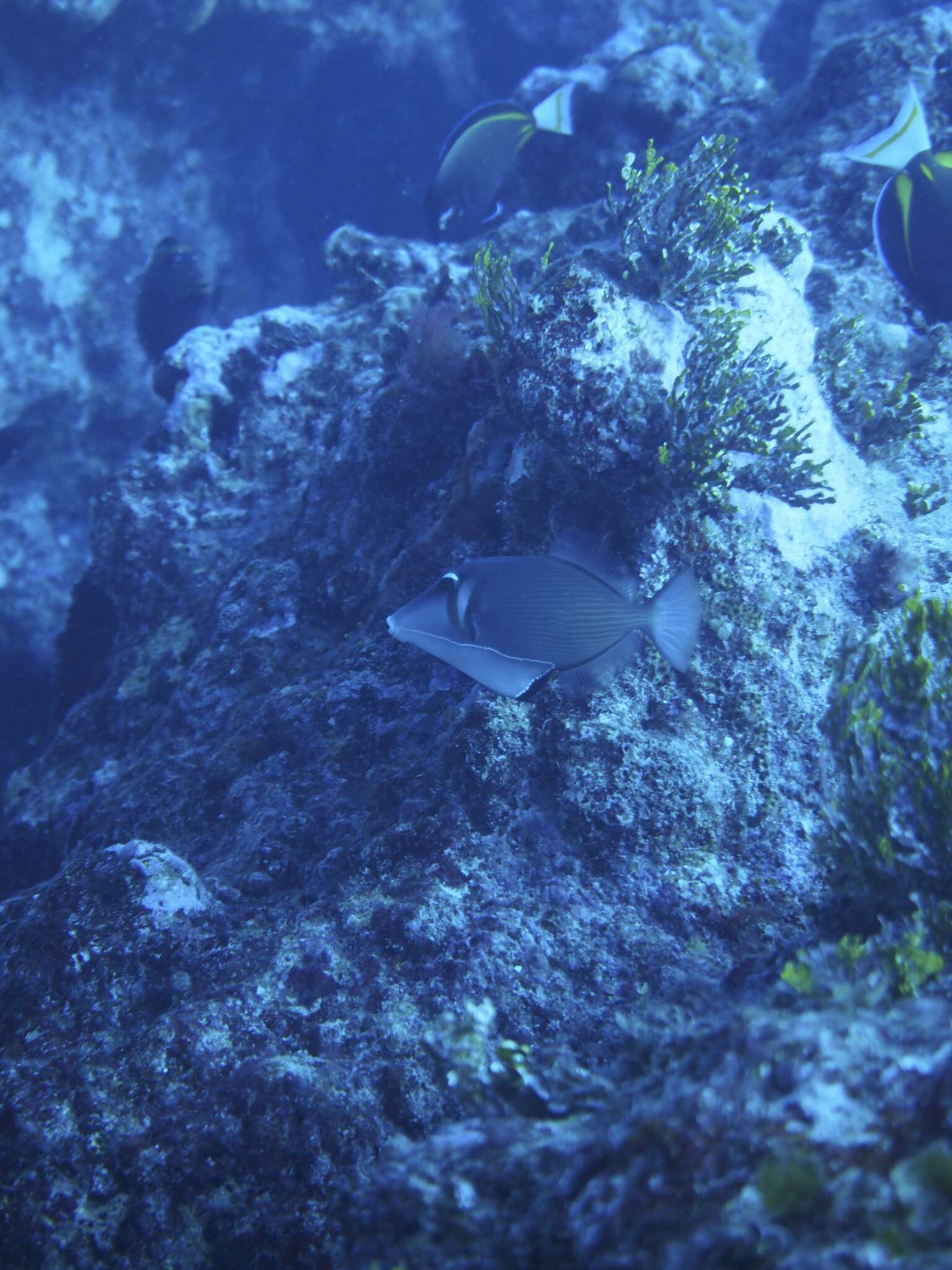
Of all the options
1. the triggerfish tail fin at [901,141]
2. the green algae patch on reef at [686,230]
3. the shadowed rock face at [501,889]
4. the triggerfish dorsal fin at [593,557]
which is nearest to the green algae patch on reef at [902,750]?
the shadowed rock face at [501,889]

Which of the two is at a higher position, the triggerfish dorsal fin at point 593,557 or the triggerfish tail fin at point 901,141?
the triggerfish tail fin at point 901,141

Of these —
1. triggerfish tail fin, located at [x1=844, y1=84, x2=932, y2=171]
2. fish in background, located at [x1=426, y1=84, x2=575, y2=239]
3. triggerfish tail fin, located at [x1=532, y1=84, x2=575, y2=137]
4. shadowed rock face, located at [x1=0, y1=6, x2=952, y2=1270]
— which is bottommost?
shadowed rock face, located at [x1=0, y1=6, x2=952, y2=1270]

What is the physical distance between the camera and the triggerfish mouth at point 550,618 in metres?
2.20

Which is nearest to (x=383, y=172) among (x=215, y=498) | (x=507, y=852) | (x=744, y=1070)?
(x=215, y=498)

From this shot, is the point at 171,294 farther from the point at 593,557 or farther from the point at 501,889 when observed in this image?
the point at 501,889

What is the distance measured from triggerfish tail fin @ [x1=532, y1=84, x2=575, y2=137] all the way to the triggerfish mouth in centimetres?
639

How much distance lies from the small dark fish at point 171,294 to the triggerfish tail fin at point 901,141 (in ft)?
25.6

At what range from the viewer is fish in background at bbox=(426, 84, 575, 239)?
6043mm

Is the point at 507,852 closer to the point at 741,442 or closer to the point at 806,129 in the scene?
the point at 741,442

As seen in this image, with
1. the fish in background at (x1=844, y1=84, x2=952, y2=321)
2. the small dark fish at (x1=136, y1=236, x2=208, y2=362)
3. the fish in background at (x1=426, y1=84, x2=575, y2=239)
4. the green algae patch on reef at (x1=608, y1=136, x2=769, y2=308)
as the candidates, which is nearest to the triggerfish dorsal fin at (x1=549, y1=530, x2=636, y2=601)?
the green algae patch on reef at (x1=608, y1=136, x2=769, y2=308)

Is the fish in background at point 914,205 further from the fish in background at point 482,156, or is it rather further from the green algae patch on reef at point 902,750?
the fish in background at point 482,156

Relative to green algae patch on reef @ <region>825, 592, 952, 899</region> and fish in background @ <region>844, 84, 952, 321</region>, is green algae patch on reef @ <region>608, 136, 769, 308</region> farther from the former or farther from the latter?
green algae patch on reef @ <region>825, 592, 952, 899</region>

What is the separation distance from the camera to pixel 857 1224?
106cm

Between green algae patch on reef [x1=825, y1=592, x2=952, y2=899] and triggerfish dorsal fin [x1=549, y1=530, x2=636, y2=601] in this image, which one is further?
triggerfish dorsal fin [x1=549, y1=530, x2=636, y2=601]
